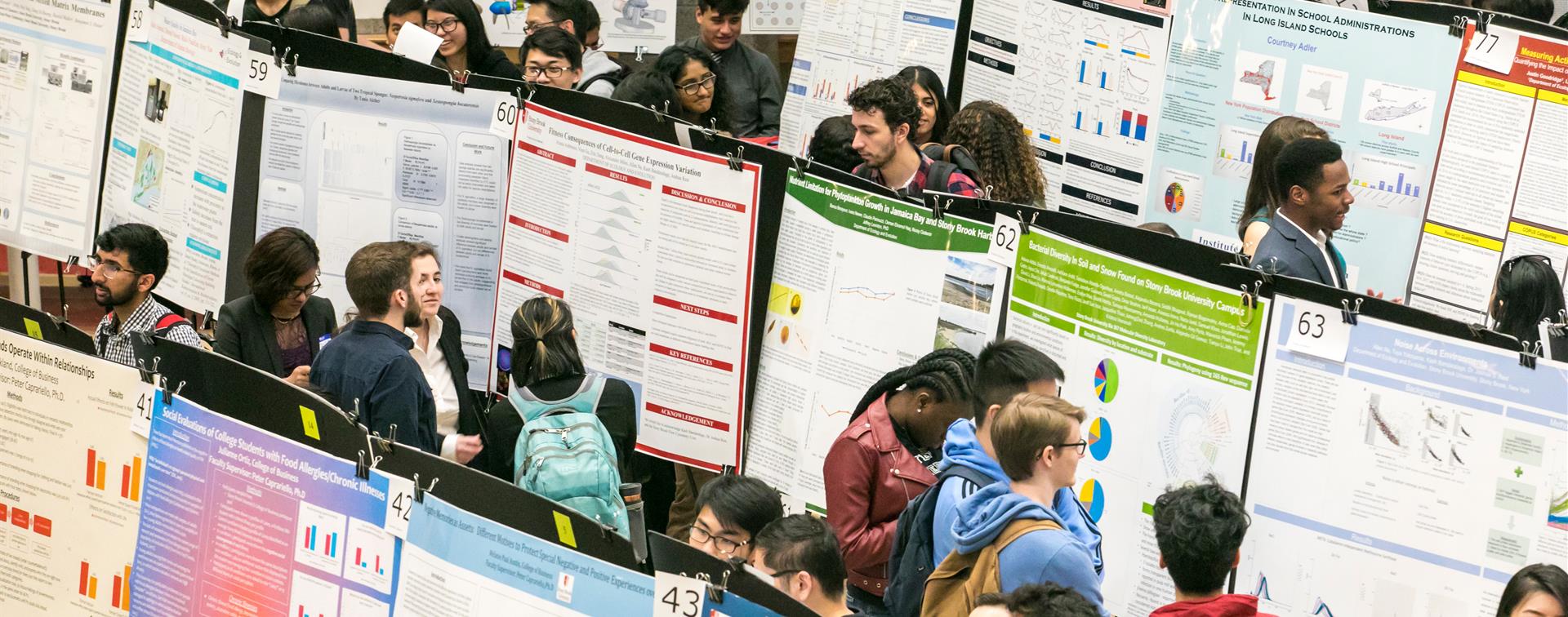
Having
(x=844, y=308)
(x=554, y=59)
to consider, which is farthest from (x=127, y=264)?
(x=844, y=308)

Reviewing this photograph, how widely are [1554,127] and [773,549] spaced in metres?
3.44

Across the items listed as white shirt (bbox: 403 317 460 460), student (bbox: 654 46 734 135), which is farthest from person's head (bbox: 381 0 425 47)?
white shirt (bbox: 403 317 460 460)

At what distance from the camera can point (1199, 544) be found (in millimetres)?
3475

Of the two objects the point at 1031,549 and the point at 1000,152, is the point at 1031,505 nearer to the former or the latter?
the point at 1031,549

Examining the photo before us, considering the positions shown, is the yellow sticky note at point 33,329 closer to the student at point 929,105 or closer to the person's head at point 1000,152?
the person's head at point 1000,152

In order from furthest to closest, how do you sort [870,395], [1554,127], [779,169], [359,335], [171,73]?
1. [171,73]
2. [1554,127]
3. [779,169]
4. [359,335]
5. [870,395]

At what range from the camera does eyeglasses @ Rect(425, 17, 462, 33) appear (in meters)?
6.79

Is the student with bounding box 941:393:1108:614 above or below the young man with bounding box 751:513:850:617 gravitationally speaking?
above

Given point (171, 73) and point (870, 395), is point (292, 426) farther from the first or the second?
point (171, 73)

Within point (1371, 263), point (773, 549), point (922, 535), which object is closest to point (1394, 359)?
point (922, 535)

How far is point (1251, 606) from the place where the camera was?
3385mm

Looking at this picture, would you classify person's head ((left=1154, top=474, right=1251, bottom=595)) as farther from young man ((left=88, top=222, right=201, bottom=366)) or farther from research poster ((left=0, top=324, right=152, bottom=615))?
young man ((left=88, top=222, right=201, bottom=366))

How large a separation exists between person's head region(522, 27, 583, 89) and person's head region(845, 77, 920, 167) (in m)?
1.53

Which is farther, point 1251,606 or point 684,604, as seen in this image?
point 1251,606
